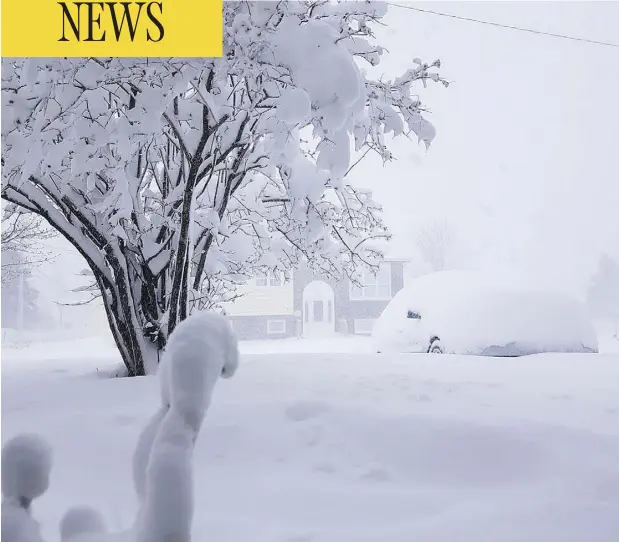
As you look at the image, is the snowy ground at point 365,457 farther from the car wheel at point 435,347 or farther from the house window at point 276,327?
the house window at point 276,327

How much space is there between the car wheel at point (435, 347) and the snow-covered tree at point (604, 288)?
17425mm

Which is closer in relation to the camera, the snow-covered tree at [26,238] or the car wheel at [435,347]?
the car wheel at [435,347]

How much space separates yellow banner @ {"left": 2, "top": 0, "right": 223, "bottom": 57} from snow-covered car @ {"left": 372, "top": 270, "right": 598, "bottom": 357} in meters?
4.74

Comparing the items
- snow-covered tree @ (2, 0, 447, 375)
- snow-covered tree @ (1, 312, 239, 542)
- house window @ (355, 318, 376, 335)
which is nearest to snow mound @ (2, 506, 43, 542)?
snow-covered tree @ (1, 312, 239, 542)

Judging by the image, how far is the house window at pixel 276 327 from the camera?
18375 millimetres

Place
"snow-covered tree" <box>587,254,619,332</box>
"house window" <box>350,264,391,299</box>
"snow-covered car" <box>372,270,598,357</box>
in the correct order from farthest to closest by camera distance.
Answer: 1. "snow-covered tree" <box>587,254,619,332</box>
2. "house window" <box>350,264,391,299</box>
3. "snow-covered car" <box>372,270,598,357</box>

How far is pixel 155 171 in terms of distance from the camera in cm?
466

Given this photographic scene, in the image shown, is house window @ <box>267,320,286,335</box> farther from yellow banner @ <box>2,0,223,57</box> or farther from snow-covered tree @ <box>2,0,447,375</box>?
yellow banner @ <box>2,0,223,57</box>

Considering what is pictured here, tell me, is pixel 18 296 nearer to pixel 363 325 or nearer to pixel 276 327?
pixel 276 327

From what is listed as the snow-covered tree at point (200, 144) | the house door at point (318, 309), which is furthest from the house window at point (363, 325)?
the snow-covered tree at point (200, 144)

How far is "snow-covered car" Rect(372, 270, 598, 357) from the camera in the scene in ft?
19.8

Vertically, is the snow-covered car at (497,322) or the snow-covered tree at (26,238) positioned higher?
the snow-covered tree at (26,238)

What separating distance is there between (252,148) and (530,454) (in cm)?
313

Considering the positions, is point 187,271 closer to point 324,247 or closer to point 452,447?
point 324,247
